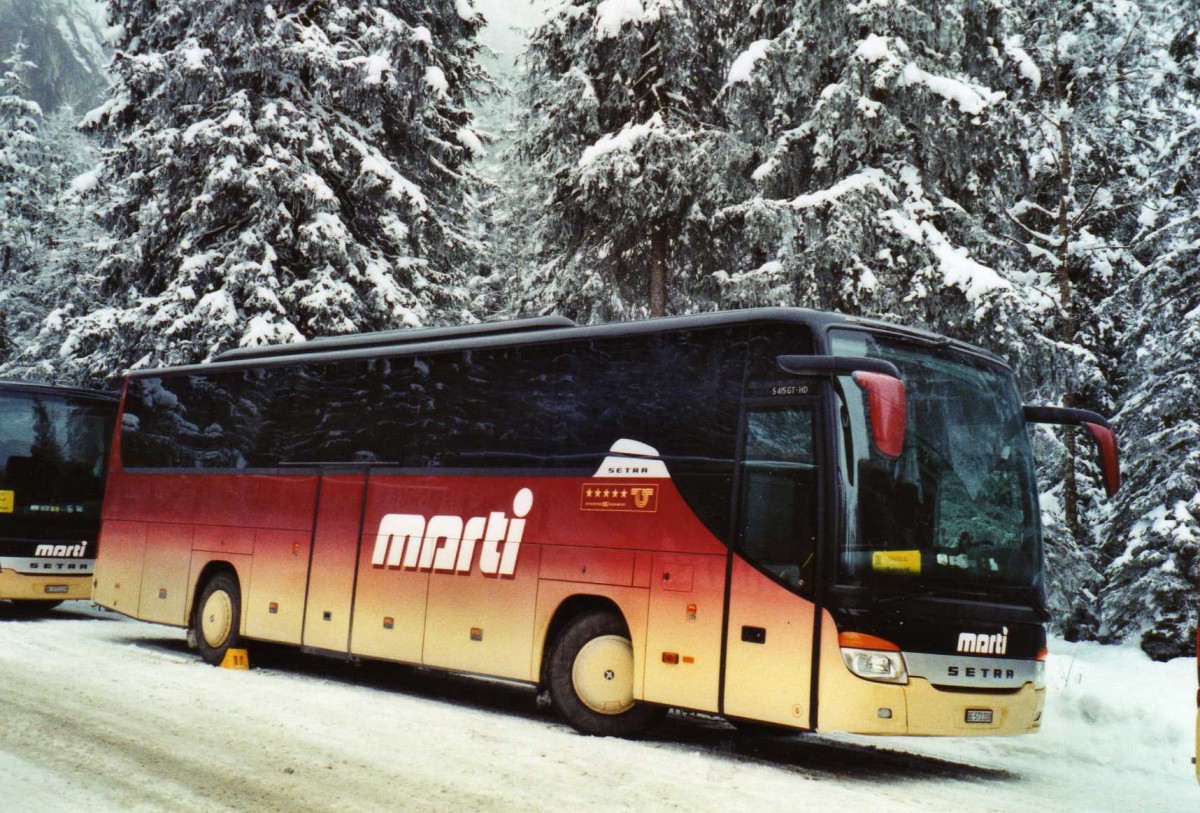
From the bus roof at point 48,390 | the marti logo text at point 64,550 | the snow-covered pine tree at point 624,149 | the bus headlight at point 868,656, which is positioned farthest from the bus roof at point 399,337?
the snow-covered pine tree at point 624,149

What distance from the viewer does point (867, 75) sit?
57.7 ft

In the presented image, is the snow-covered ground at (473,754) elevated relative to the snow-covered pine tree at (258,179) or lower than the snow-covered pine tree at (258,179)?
lower

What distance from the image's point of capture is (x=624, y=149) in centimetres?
2044

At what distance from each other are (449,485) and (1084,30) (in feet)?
64.1

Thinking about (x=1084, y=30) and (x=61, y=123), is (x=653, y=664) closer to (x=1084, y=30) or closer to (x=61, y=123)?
(x=1084, y=30)

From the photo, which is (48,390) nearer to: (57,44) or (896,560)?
(896,560)

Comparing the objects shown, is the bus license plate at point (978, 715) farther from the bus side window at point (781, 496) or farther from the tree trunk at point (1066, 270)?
the tree trunk at point (1066, 270)

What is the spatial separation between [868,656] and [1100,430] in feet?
8.59

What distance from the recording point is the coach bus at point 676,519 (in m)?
8.50

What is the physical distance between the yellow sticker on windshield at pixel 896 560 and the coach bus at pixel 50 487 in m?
13.4

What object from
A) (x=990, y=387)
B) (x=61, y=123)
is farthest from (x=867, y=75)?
(x=61, y=123)

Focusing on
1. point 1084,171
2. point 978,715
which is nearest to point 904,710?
point 978,715

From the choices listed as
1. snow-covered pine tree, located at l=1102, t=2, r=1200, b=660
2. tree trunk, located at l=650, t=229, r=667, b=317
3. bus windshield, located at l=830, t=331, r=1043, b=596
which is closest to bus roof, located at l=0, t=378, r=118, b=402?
tree trunk, located at l=650, t=229, r=667, b=317

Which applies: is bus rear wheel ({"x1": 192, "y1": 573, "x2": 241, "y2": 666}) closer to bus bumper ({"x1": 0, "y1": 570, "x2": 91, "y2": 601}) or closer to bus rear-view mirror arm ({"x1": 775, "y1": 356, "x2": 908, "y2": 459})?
bus bumper ({"x1": 0, "y1": 570, "x2": 91, "y2": 601})
